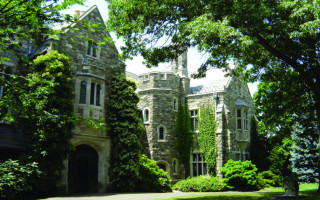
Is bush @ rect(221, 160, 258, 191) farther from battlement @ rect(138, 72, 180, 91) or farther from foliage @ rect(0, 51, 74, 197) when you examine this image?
foliage @ rect(0, 51, 74, 197)

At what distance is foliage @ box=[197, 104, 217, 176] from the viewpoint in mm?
23094

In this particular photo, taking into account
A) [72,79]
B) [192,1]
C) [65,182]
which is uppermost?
[192,1]

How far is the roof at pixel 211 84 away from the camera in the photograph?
2507 centimetres

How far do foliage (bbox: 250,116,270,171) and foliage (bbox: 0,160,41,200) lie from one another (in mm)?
19193

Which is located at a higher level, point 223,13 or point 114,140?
point 223,13

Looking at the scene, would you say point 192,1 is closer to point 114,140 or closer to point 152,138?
point 114,140

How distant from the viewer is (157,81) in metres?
24.5

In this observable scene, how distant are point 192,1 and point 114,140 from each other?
989cm

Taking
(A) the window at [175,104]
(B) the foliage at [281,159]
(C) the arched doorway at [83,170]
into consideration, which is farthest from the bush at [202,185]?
(B) the foliage at [281,159]

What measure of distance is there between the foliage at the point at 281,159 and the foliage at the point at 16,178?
65.6 ft

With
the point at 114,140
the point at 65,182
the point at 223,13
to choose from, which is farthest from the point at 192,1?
the point at 65,182

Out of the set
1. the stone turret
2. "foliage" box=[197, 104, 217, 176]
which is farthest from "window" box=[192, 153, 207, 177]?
the stone turret

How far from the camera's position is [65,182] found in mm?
15875

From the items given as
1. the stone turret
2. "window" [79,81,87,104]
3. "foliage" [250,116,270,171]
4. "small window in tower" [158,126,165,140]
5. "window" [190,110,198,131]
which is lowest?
"foliage" [250,116,270,171]
